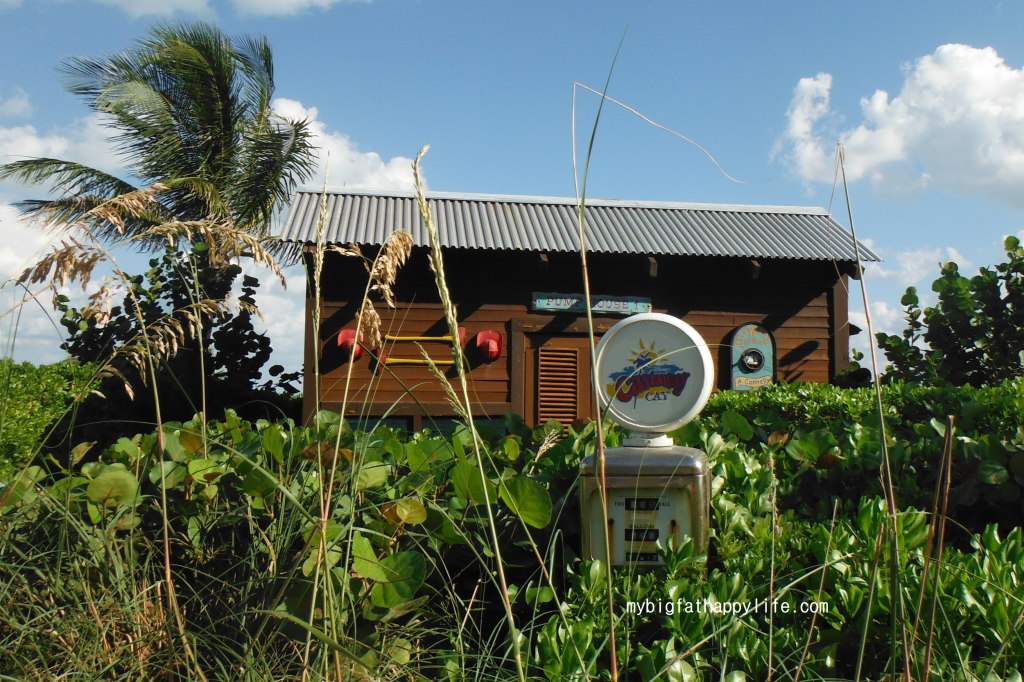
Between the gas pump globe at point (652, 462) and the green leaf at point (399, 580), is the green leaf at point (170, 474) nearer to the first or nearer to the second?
the green leaf at point (399, 580)

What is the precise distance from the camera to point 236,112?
17.3 meters

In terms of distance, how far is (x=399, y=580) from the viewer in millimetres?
2158

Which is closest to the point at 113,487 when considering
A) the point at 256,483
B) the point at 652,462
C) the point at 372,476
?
the point at 256,483

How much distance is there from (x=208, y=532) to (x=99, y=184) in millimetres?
16746

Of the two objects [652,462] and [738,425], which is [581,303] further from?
[652,462]

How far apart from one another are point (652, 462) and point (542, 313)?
8.19 metres

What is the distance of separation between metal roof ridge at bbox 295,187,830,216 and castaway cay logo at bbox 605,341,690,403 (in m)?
8.77

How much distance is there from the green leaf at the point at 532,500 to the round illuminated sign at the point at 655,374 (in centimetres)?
60

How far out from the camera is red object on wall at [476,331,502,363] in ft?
33.9

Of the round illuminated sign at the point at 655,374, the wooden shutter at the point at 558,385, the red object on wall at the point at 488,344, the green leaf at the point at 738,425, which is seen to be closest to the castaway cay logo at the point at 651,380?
the round illuminated sign at the point at 655,374

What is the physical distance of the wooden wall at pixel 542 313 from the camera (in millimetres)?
10352

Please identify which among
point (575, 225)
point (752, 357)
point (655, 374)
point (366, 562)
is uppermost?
point (575, 225)

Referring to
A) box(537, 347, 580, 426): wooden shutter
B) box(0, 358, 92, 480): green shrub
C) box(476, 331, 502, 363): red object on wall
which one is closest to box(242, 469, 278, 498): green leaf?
box(0, 358, 92, 480): green shrub

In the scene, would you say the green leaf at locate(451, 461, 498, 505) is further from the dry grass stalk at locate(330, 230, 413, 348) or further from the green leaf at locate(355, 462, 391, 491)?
the dry grass stalk at locate(330, 230, 413, 348)
